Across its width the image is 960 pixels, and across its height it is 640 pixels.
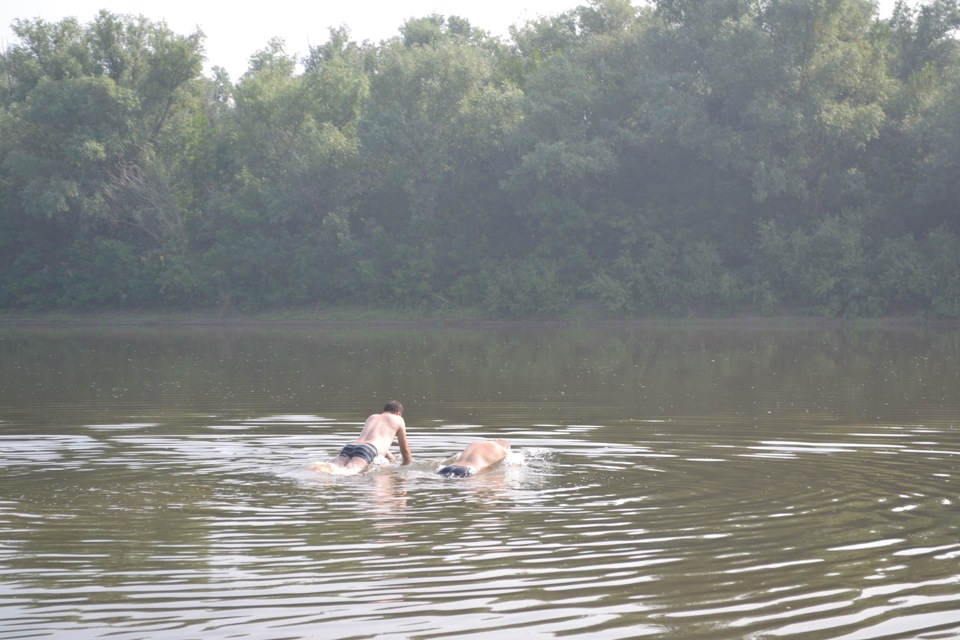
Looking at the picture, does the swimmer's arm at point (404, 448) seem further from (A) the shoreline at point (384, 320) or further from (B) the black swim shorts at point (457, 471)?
(A) the shoreline at point (384, 320)

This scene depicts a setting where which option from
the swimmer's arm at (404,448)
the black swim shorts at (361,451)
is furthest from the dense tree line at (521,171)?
the black swim shorts at (361,451)

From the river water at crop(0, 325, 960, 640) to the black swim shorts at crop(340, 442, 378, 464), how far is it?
49 centimetres

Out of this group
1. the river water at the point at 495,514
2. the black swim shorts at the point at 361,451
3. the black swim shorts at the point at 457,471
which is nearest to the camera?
the river water at the point at 495,514

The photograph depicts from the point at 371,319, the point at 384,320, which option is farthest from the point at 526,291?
the point at 371,319

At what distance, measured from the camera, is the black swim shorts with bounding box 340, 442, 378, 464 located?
14.4m

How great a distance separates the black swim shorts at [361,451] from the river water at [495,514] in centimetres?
49

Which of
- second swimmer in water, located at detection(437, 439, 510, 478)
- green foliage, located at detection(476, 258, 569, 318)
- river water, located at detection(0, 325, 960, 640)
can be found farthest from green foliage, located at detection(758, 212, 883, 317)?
second swimmer in water, located at detection(437, 439, 510, 478)

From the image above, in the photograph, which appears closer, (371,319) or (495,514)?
(495,514)

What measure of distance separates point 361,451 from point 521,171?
153ft

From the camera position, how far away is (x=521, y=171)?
197 feet

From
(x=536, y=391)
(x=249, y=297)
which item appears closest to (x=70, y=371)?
(x=536, y=391)

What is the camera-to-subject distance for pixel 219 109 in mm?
85750

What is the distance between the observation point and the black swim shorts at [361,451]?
47.2 feet

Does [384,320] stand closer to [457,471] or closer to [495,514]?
[457,471]
